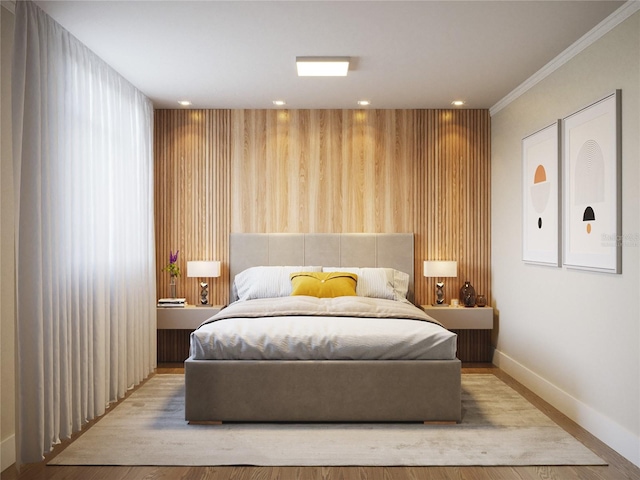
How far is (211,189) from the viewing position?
5.34m

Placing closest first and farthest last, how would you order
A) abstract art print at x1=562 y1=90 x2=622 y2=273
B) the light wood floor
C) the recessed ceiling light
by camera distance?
the light wood floor → abstract art print at x1=562 y1=90 x2=622 y2=273 → the recessed ceiling light

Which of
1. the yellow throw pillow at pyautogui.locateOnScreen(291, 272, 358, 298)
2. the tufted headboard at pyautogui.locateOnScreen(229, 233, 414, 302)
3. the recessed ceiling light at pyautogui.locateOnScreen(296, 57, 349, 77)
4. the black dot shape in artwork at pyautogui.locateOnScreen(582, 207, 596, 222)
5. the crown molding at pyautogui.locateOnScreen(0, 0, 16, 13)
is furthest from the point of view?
the tufted headboard at pyautogui.locateOnScreen(229, 233, 414, 302)

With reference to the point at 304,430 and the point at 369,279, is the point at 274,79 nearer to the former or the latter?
the point at 369,279

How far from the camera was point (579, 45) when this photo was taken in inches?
137

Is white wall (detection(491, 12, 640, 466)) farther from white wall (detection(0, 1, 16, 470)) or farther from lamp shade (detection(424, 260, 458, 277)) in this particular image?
white wall (detection(0, 1, 16, 470))

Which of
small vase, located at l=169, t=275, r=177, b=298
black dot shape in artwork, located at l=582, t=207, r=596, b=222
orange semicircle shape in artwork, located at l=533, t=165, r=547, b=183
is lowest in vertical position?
small vase, located at l=169, t=275, r=177, b=298

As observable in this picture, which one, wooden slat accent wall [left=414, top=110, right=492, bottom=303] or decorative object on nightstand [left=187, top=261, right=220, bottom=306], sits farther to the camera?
wooden slat accent wall [left=414, top=110, right=492, bottom=303]

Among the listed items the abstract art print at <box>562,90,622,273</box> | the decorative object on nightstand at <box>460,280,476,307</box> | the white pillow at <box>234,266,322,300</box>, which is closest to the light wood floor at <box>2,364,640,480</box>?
the abstract art print at <box>562,90,622,273</box>

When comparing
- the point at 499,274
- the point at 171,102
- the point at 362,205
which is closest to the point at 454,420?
the point at 499,274

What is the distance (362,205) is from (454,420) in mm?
2533

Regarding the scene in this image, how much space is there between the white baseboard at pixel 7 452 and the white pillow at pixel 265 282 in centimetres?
230

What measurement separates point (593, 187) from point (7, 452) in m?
3.80

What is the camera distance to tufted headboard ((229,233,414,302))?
5277mm

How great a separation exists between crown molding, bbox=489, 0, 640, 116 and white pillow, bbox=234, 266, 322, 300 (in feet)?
8.06
